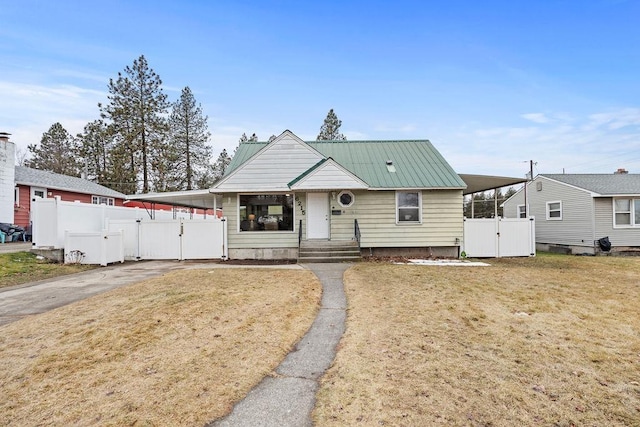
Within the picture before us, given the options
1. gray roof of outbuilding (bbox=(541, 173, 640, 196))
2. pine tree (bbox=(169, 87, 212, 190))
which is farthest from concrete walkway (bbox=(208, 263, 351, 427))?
pine tree (bbox=(169, 87, 212, 190))

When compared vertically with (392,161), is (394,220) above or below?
below

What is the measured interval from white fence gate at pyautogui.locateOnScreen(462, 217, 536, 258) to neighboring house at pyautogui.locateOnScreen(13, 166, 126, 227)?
17423mm

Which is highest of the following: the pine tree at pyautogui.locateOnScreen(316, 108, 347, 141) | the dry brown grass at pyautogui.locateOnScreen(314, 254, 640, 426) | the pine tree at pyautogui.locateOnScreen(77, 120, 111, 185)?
the pine tree at pyautogui.locateOnScreen(316, 108, 347, 141)

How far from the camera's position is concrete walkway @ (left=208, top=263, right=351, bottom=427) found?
2.71 metres

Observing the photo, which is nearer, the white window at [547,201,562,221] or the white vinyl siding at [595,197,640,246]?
the white vinyl siding at [595,197,640,246]

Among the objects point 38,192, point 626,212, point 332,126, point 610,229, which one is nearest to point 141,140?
point 38,192

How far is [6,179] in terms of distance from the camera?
18484 mm

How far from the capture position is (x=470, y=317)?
18.1 ft

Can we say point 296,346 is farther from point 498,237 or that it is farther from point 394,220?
point 498,237

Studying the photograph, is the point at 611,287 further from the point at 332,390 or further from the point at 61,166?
the point at 61,166

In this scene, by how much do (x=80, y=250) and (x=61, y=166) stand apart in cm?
3607

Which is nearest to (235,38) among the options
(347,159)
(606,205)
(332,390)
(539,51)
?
(347,159)

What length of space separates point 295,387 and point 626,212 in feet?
72.5

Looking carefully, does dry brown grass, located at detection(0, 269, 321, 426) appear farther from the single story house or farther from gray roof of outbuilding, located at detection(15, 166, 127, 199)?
gray roof of outbuilding, located at detection(15, 166, 127, 199)
